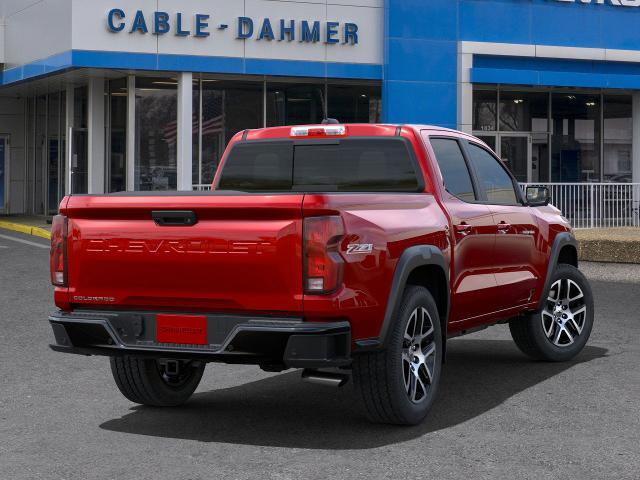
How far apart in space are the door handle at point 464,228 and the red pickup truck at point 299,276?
0.01m

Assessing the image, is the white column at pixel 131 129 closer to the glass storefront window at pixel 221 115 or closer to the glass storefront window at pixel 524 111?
the glass storefront window at pixel 221 115

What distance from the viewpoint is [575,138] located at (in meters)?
31.9

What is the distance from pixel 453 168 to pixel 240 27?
19.3m

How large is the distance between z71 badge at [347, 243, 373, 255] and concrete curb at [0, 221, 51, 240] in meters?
19.8

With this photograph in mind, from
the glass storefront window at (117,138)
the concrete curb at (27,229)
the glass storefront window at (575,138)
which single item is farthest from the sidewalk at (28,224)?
the glass storefront window at (575,138)

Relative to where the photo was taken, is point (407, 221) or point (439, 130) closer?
point (407, 221)

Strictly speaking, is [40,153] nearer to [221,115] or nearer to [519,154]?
[221,115]

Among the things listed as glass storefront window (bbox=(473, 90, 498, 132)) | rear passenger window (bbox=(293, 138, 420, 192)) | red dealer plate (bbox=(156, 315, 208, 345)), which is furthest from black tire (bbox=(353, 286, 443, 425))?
glass storefront window (bbox=(473, 90, 498, 132))

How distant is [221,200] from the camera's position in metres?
6.20

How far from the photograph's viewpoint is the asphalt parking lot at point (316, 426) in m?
5.84

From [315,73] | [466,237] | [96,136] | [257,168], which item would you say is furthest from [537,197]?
[96,136]

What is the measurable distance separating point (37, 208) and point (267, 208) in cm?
3004

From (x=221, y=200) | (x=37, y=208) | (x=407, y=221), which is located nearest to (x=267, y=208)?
(x=221, y=200)

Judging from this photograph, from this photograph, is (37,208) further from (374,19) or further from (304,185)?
(304,185)
